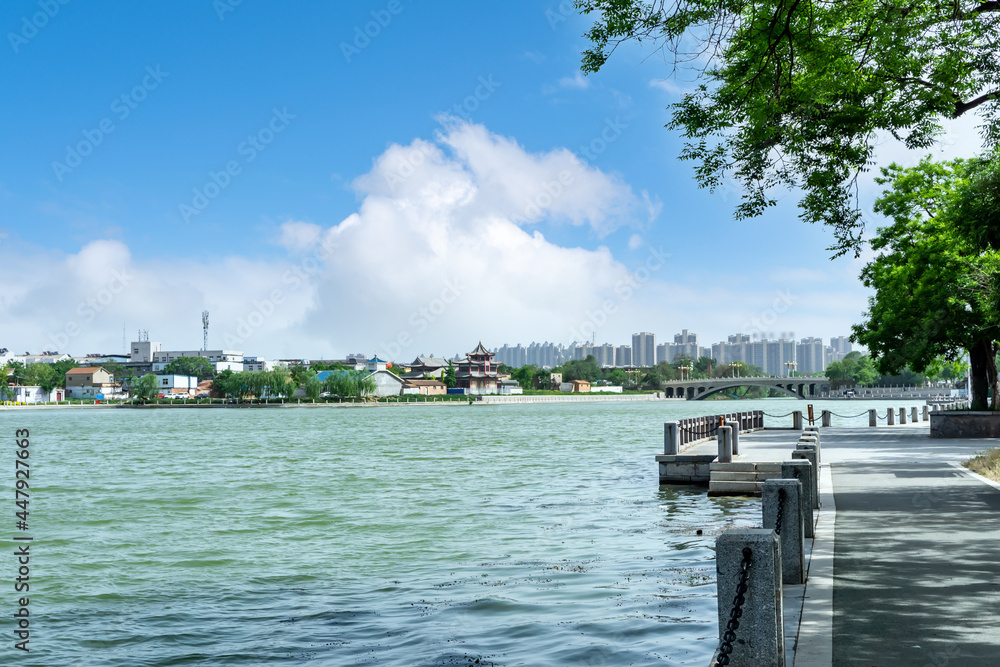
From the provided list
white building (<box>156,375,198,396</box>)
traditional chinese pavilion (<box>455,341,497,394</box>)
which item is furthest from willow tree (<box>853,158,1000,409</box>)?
white building (<box>156,375,198,396</box>)

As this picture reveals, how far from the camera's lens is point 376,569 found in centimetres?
1407

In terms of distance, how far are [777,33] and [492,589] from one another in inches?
339

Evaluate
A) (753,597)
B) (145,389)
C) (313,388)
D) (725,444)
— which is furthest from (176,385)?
(753,597)

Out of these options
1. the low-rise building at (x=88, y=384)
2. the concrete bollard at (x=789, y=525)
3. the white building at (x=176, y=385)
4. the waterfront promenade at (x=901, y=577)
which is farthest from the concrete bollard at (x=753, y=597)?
the low-rise building at (x=88, y=384)

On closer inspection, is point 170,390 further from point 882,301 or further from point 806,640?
point 806,640

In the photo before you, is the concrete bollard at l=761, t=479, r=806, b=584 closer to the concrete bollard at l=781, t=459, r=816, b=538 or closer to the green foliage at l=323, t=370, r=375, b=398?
the concrete bollard at l=781, t=459, r=816, b=538

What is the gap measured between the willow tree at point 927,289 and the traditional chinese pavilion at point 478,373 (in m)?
161

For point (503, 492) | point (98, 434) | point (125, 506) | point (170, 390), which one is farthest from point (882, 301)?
point (170, 390)

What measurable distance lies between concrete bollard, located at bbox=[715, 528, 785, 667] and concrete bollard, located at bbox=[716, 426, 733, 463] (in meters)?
17.0

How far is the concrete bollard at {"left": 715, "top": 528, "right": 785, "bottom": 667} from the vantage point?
16.9 ft

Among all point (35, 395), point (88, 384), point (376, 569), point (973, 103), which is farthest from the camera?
point (88, 384)

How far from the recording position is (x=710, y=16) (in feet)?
36.8

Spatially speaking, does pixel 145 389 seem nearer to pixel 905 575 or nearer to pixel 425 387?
pixel 425 387

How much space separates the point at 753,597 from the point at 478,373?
190715mm
